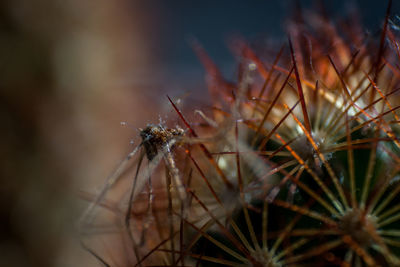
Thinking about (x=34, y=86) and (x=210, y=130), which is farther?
(x=34, y=86)

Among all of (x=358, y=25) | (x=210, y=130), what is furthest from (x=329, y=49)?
(x=358, y=25)

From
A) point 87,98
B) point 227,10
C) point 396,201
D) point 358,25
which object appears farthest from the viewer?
point 227,10

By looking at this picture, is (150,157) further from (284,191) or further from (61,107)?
(61,107)

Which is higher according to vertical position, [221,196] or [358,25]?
[358,25]

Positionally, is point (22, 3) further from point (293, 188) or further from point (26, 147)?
point (293, 188)

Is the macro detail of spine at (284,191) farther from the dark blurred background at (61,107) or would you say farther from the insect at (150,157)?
the dark blurred background at (61,107)

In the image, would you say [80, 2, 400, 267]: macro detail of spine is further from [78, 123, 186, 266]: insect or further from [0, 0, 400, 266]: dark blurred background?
[0, 0, 400, 266]: dark blurred background

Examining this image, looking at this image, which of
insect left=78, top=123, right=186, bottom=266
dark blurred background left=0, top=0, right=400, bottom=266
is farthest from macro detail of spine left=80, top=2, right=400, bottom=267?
dark blurred background left=0, top=0, right=400, bottom=266

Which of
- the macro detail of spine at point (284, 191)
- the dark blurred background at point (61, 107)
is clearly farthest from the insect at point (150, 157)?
the dark blurred background at point (61, 107)
